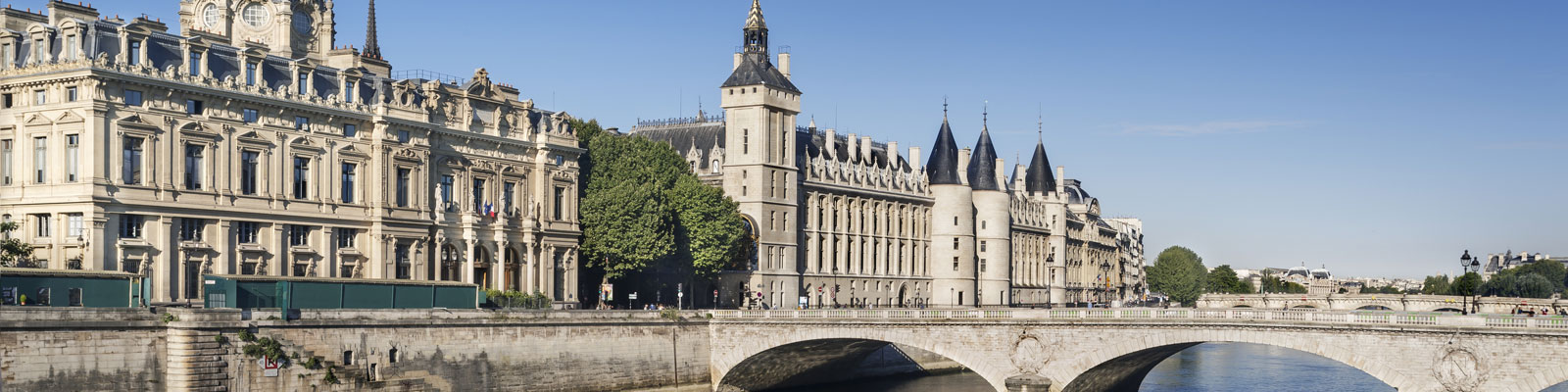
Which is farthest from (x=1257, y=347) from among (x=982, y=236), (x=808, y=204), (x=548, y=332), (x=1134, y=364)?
(x=548, y=332)

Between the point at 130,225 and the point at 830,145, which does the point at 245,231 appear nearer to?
the point at 130,225

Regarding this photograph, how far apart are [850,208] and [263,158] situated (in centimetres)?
5823

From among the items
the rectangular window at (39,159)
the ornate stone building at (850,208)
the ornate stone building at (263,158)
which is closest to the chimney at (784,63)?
the ornate stone building at (850,208)

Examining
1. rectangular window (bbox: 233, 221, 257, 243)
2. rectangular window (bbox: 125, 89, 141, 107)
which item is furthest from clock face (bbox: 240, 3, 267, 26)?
rectangular window (bbox: 125, 89, 141, 107)

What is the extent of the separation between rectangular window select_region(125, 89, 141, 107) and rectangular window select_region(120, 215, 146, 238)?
4.40 metres

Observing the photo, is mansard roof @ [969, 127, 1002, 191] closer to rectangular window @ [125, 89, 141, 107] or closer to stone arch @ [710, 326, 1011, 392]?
stone arch @ [710, 326, 1011, 392]

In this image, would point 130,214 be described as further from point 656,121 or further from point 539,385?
point 656,121

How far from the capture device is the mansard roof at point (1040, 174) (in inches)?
6476

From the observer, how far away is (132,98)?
231 feet

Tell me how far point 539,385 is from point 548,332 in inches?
96.0

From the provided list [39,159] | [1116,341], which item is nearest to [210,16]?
[39,159]

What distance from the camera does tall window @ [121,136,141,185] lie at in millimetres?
69938

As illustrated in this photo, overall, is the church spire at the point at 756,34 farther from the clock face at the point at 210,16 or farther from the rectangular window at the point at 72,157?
the rectangular window at the point at 72,157

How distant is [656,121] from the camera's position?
427 feet
